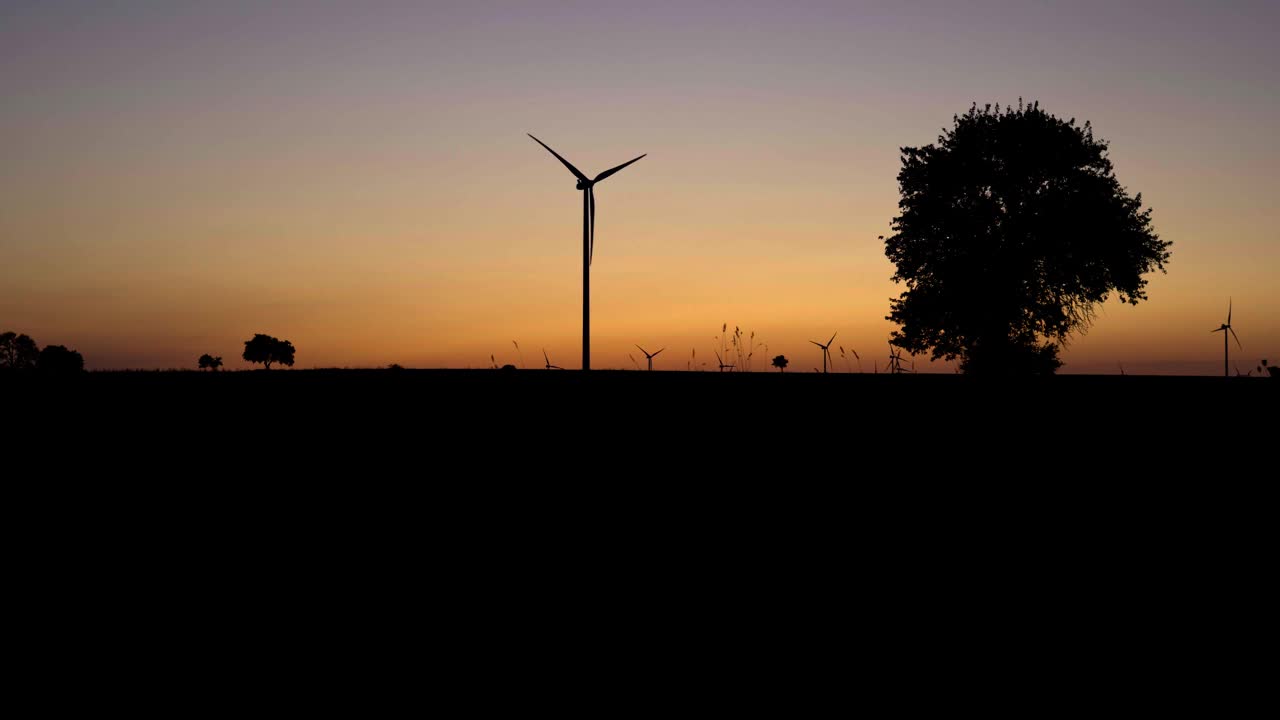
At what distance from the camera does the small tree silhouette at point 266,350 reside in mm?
102375

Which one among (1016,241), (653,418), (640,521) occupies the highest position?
(1016,241)

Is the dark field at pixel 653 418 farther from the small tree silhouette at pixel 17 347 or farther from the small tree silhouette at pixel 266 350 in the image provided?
the small tree silhouette at pixel 17 347

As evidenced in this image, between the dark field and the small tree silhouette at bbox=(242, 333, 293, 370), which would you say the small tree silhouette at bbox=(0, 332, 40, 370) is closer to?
the small tree silhouette at bbox=(242, 333, 293, 370)

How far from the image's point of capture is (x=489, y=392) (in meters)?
24.0

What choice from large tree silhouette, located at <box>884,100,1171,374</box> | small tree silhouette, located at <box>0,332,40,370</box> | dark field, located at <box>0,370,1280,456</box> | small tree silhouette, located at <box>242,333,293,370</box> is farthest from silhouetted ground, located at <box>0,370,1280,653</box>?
small tree silhouette, located at <box>0,332,40,370</box>

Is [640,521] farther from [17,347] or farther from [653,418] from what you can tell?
[17,347]

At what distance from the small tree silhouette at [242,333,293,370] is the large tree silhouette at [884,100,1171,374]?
267 ft

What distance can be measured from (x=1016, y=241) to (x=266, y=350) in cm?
8706

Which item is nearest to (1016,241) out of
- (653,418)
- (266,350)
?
(653,418)

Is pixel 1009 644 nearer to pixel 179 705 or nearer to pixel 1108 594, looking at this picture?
pixel 1108 594

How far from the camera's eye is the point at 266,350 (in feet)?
338

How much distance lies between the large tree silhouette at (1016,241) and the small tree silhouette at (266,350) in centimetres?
8140

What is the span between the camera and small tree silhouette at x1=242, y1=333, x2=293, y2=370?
102 m

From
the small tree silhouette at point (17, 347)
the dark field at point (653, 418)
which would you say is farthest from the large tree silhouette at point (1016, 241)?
the small tree silhouette at point (17, 347)
